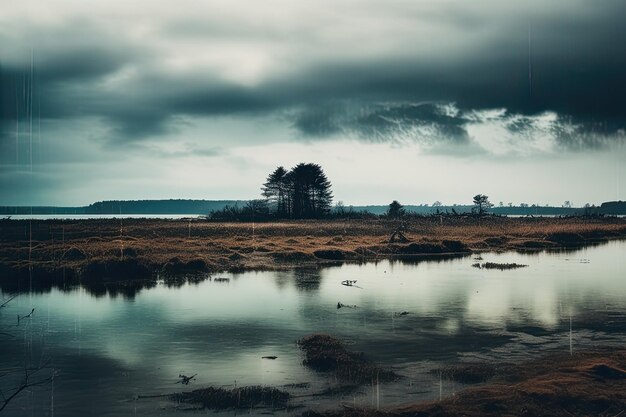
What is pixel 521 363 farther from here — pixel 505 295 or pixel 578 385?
pixel 505 295

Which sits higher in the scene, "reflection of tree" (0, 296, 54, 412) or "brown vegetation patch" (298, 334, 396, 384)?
"brown vegetation patch" (298, 334, 396, 384)

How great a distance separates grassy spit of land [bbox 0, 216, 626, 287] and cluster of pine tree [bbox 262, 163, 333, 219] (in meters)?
22.9

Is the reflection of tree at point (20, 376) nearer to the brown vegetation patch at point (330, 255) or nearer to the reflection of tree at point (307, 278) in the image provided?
the reflection of tree at point (307, 278)

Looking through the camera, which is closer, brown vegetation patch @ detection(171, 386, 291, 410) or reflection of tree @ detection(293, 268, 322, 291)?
brown vegetation patch @ detection(171, 386, 291, 410)

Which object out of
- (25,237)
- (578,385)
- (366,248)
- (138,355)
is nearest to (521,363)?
(578,385)

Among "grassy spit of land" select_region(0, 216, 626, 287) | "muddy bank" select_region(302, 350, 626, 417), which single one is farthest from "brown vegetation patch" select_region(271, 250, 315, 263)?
"muddy bank" select_region(302, 350, 626, 417)

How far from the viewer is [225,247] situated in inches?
2461

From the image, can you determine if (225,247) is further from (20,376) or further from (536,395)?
(536,395)

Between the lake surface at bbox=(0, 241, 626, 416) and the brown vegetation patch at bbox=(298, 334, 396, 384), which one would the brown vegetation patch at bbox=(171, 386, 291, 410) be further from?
the brown vegetation patch at bbox=(298, 334, 396, 384)

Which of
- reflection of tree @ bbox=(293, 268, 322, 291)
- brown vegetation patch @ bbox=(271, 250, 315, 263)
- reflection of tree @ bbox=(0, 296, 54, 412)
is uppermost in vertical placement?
brown vegetation patch @ bbox=(271, 250, 315, 263)

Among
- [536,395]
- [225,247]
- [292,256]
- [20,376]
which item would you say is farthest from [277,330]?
[225,247]

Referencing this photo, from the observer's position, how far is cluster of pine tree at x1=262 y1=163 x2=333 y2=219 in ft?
408

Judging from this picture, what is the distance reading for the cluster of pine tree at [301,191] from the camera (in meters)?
124

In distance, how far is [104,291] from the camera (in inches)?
1571
